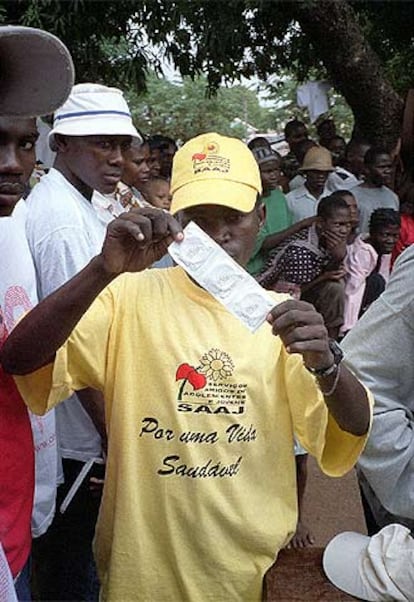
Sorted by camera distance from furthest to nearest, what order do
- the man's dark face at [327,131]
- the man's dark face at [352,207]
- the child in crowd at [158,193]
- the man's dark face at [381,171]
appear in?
the man's dark face at [327,131] < the man's dark face at [381,171] < the man's dark face at [352,207] < the child in crowd at [158,193]

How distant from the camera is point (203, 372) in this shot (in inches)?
71.7

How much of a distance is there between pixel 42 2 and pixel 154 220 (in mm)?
6233

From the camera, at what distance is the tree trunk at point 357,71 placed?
8609 mm

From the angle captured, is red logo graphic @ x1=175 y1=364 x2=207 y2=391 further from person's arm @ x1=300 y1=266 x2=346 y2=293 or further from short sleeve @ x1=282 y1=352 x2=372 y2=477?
person's arm @ x1=300 y1=266 x2=346 y2=293

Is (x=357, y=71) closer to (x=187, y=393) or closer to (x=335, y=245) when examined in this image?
(x=335, y=245)

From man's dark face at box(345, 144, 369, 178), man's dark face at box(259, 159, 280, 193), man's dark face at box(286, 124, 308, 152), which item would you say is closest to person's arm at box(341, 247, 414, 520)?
man's dark face at box(259, 159, 280, 193)

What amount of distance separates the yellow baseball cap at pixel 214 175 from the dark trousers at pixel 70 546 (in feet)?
3.21

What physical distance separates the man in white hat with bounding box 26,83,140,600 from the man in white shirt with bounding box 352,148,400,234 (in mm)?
3519

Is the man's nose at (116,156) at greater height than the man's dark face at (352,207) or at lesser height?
greater

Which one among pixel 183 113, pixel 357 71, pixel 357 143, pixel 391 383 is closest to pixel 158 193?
pixel 391 383

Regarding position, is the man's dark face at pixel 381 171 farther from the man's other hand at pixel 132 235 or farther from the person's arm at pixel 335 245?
the man's other hand at pixel 132 235

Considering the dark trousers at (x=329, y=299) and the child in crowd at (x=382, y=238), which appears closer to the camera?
the dark trousers at (x=329, y=299)

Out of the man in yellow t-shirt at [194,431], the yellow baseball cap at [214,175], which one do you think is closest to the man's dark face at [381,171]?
the yellow baseball cap at [214,175]

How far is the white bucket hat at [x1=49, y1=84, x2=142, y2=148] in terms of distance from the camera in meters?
2.63
